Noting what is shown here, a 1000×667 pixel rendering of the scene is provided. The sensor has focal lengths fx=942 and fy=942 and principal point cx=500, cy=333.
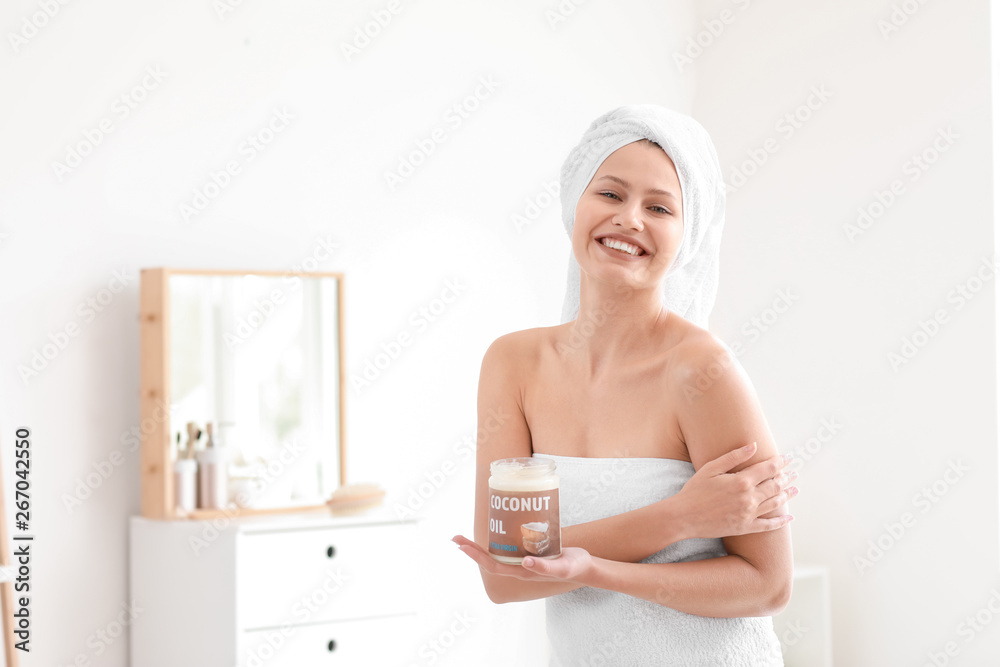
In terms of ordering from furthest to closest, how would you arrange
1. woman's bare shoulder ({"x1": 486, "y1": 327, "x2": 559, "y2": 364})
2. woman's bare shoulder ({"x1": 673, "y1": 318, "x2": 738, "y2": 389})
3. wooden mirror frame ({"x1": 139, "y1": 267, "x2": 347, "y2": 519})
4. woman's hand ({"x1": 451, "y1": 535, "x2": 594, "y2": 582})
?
wooden mirror frame ({"x1": 139, "y1": 267, "x2": 347, "y2": 519})
woman's bare shoulder ({"x1": 486, "y1": 327, "x2": 559, "y2": 364})
woman's bare shoulder ({"x1": 673, "y1": 318, "x2": 738, "y2": 389})
woman's hand ({"x1": 451, "y1": 535, "x2": 594, "y2": 582})

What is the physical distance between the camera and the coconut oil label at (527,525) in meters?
1.03

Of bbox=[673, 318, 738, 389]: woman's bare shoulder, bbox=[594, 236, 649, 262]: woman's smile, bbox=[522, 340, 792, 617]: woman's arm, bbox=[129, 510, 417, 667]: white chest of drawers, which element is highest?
bbox=[594, 236, 649, 262]: woman's smile

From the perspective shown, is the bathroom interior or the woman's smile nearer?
the woman's smile

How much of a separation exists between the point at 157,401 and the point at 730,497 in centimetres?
213

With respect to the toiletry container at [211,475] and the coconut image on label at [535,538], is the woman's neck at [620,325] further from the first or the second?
the toiletry container at [211,475]

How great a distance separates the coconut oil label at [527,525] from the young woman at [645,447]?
0.02 metres

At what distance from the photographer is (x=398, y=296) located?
340cm

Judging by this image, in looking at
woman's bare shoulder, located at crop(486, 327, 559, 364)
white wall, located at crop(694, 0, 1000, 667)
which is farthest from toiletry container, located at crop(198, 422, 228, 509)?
white wall, located at crop(694, 0, 1000, 667)

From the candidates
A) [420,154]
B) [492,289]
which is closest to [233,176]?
[420,154]

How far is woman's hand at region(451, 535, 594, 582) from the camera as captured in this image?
1.00 m

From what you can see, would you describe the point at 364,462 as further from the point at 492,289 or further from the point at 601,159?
the point at 601,159

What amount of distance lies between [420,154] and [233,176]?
2.30 feet

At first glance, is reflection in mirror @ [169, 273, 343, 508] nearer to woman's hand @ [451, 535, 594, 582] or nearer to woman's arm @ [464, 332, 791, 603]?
woman's arm @ [464, 332, 791, 603]

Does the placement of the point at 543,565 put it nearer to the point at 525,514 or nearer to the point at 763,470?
the point at 525,514
